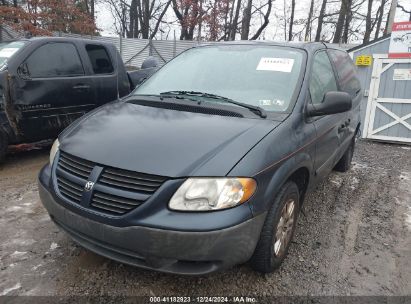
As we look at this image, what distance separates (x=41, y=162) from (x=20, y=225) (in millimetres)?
2063

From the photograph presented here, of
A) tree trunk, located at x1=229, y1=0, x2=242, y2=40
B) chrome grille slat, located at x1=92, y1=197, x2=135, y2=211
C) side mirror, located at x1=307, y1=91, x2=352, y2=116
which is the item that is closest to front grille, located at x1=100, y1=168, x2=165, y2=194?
chrome grille slat, located at x1=92, y1=197, x2=135, y2=211

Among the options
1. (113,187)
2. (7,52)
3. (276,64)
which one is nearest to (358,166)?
(276,64)

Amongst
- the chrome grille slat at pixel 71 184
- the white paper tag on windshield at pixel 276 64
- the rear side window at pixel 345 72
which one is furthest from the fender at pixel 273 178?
the rear side window at pixel 345 72

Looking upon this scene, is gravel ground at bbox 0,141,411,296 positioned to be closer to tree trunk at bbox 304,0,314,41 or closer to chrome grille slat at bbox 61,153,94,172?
chrome grille slat at bbox 61,153,94,172

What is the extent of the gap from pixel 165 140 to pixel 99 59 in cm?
395

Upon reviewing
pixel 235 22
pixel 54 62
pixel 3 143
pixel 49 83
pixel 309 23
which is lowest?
pixel 3 143

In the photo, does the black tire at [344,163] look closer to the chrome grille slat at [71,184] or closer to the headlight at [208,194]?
the headlight at [208,194]

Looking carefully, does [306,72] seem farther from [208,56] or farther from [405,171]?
[405,171]

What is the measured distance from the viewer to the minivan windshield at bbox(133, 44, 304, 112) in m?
3.03

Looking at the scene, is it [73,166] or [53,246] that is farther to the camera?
[53,246]

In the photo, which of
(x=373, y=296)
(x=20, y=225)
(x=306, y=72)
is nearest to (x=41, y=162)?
(x=20, y=225)

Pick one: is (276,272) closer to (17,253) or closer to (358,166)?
(17,253)

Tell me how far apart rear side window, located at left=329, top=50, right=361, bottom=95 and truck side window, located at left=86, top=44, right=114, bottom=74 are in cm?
349

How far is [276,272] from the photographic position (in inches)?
112
